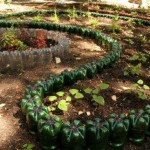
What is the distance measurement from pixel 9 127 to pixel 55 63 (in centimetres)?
276

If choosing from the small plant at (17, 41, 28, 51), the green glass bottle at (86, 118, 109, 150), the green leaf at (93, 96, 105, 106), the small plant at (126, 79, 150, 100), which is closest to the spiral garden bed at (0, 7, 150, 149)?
the green glass bottle at (86, 118, 109, 150)

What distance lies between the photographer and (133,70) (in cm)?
617

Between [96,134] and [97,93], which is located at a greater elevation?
[96,134]

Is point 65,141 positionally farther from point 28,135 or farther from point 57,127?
point 28,135

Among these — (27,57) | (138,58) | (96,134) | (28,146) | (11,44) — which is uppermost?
(11,44)

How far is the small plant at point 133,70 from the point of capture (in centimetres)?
615

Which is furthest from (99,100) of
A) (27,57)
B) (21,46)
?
(21,46)

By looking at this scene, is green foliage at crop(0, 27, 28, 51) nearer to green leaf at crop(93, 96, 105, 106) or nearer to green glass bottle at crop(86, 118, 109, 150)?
green leaf at crop(93, 96, 105, 106)

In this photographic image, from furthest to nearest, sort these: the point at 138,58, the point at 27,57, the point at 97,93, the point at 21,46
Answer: the point at 138,58, the point at 21,46, the point at 27,57, the point at 97,93

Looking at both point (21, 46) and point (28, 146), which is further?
point (21, 46)

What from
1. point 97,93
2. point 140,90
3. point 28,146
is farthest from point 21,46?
point 28,146

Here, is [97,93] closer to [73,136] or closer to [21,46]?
[73,136]

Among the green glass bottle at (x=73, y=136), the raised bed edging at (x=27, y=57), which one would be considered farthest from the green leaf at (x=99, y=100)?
the raised bed edging at (x=27, y=57)

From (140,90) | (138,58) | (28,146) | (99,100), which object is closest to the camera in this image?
(28,146)
